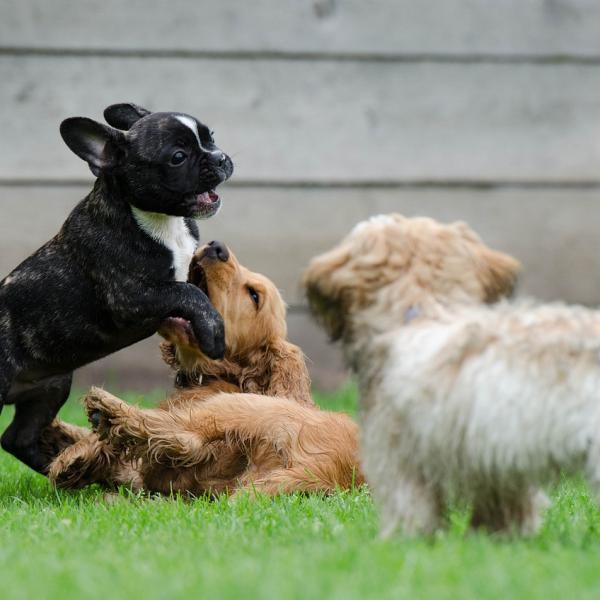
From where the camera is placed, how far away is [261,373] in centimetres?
566

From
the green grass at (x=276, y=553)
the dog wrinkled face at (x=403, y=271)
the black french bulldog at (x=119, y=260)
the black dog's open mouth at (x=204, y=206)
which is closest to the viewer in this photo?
the green grass at (x=276, y=553)

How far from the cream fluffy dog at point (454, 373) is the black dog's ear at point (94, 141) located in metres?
1.93

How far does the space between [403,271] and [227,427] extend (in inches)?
69.0

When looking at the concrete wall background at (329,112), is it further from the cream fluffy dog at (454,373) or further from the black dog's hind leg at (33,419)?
the cream fluffy dog at (454,373)

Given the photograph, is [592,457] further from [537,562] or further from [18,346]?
[18,346]

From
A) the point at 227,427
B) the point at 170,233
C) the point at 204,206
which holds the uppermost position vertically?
the point at 204,206

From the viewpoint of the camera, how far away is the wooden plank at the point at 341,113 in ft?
29.3

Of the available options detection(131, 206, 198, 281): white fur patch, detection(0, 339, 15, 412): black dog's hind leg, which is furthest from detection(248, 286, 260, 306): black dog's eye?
detection(0, 339, 15, 412): black dog's hind leg

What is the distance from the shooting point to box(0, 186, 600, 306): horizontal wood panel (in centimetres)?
901

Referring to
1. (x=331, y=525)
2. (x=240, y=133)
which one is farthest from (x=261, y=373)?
(x=240, y=133)

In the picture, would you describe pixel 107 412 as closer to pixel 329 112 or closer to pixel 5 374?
pixel 5 374

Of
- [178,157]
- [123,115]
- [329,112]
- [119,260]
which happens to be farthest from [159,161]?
[329,112]

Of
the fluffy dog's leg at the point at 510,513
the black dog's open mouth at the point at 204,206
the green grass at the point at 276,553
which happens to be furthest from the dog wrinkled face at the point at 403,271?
the black dog's open mouth at the point at 204,206

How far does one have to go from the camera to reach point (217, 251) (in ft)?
18.2
